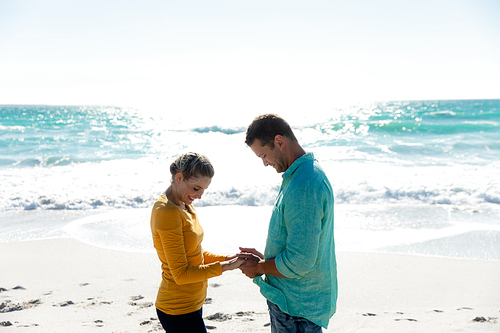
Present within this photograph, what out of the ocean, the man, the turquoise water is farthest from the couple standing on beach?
the turquoise water

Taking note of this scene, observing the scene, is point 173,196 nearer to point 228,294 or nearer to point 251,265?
point 251,265

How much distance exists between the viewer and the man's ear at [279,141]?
2.04 m

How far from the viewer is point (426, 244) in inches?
239

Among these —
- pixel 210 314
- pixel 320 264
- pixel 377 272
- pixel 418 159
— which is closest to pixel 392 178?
pixel 418 159

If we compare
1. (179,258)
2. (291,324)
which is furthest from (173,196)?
(291,324)

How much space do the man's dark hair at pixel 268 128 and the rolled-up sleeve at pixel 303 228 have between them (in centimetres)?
33

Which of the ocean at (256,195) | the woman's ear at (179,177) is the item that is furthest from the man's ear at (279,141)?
the ocean at (256,195)

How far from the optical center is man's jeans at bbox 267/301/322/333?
200 centimetres

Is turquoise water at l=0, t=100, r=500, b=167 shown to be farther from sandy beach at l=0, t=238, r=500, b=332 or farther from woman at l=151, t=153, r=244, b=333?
woman at l=151, t=153, r=244, b=333

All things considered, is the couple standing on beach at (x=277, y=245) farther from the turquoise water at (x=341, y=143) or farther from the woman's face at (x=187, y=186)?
the turquoise water at (x=341, y=143)

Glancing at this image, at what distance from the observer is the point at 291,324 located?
2.03 meters

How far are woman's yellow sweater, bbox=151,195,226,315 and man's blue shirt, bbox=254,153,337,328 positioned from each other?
454mm

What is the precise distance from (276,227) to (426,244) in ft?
16.2

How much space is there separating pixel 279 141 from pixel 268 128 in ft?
0.30
